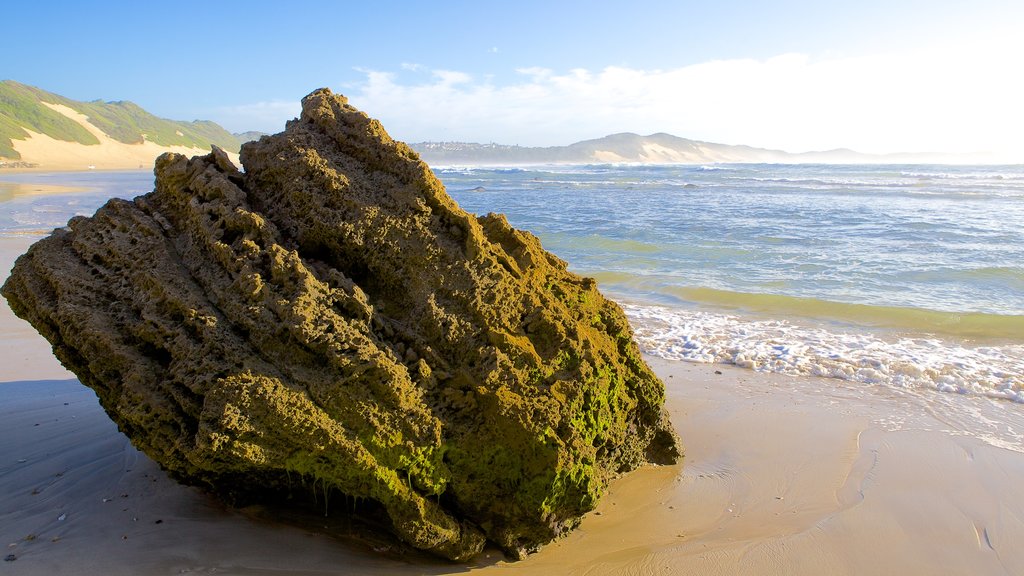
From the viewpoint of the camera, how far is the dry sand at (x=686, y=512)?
113 inches

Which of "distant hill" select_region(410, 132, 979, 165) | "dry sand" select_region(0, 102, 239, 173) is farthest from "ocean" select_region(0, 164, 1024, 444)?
"distant hill" select_region(410, 132, 979, 165)

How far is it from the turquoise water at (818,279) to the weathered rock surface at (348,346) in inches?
143

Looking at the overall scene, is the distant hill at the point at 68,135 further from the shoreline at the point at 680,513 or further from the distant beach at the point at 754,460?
the shoreline at the point at 680,513

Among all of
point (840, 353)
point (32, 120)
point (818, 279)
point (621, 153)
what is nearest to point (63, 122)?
point (32, 120)

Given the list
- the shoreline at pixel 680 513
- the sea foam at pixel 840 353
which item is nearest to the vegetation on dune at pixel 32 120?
the shoreline at pixel 680 513

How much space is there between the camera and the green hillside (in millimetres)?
55222

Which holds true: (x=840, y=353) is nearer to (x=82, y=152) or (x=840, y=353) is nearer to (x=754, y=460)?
(x=754, y=460)

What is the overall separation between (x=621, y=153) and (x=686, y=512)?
439ft

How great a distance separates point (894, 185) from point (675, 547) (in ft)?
110

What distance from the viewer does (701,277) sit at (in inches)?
409

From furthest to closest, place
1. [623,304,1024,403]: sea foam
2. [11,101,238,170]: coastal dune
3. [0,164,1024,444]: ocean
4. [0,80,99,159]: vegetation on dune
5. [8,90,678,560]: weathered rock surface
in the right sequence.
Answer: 1. [0,80,99,159]: vegetation on dune
2. [11,101,238,170]: coastal dune
3. [0,164,1024,444]: ocean
4. [623,304,1024,403]: sea foam
5. [8,90,678,560]: weathered rock surface

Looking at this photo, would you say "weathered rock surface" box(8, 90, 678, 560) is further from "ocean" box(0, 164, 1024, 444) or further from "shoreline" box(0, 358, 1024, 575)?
"ocean" box(0, 164, 1024, 444)

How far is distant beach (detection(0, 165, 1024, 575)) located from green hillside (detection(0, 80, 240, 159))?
1978 inches

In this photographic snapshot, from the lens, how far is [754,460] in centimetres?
402
